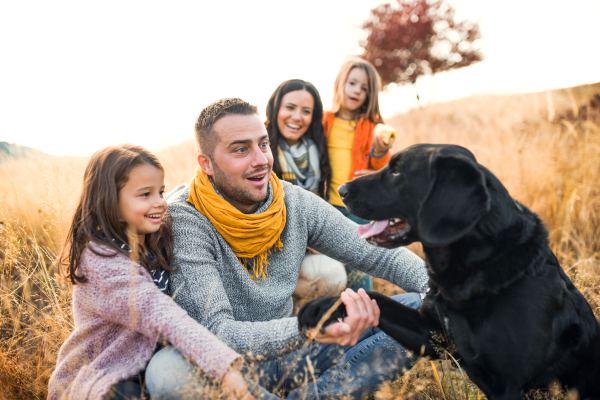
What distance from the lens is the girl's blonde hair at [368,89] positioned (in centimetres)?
377

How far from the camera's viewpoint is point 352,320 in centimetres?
150

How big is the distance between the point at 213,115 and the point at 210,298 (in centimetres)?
102

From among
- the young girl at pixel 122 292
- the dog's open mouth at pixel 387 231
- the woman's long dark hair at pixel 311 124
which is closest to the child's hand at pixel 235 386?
the young girl at pixel 122 292

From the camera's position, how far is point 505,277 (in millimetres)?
1461

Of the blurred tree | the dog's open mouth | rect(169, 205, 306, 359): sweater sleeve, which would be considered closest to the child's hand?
rect(169, 205, 306, 359): sweater sleeve

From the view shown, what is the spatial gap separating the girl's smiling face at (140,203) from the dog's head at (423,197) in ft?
3.07

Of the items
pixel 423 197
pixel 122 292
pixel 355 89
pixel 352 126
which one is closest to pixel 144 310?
pixel 122 292

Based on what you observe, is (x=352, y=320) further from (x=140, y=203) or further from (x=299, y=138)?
(x=299, y=138)

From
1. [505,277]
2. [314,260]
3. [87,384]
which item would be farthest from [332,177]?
[87,384]

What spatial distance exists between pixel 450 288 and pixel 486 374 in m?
0.34

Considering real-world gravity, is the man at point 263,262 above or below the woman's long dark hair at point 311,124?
below

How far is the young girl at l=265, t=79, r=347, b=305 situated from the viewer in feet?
10.7

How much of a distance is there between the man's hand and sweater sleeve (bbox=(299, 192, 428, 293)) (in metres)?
0.64

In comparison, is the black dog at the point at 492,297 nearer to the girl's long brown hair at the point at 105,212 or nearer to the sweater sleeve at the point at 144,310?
the sweater sleeve at the point at 144,310
